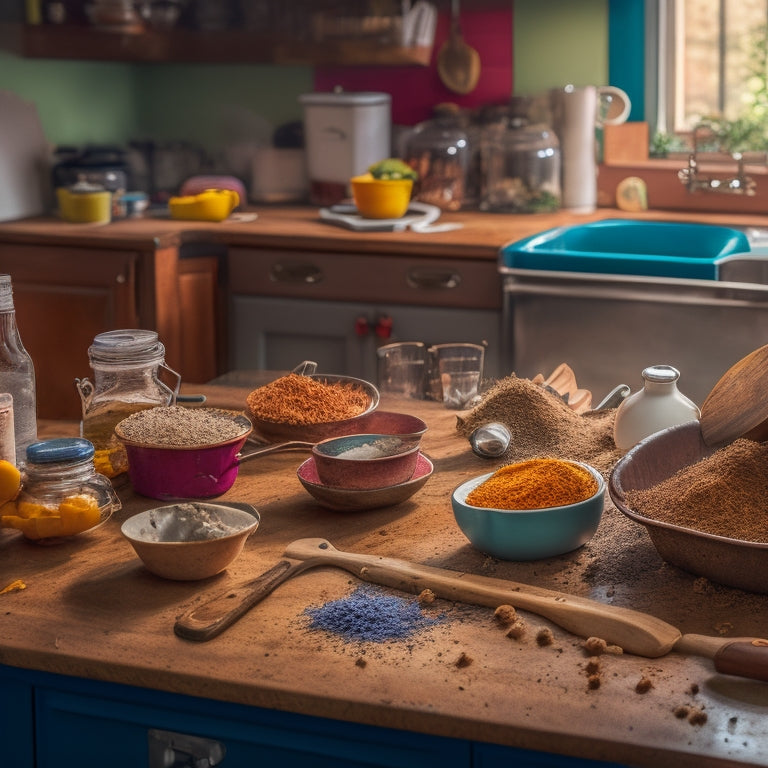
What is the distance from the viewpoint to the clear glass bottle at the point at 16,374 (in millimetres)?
1548

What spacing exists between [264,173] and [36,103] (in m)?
0.81

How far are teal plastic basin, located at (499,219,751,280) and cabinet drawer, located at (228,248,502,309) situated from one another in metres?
0.14

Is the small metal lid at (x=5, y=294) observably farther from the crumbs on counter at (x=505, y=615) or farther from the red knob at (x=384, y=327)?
the red knob at (x=384, y=327)

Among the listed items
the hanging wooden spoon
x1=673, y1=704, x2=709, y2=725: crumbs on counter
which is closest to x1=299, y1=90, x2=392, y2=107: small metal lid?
the hanging wooden spoon

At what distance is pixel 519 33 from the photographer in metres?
4.03

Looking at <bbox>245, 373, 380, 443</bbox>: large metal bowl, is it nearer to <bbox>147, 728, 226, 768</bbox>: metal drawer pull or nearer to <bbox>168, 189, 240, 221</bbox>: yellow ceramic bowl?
<bbox>147, 728, 226, 768</bbox>: metal drawer pull

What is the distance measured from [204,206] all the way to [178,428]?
233 centimetres

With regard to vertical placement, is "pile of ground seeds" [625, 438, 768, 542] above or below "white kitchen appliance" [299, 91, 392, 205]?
below

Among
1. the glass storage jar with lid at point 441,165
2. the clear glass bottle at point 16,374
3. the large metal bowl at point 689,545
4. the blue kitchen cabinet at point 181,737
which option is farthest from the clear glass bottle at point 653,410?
the glass storage jar with lid at point 441,165

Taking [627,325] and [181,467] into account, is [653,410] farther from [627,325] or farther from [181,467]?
[627,325]

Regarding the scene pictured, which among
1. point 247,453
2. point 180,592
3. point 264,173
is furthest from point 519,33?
point 180,592

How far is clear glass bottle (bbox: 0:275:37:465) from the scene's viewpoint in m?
1.55

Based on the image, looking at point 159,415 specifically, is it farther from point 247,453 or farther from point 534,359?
point 534,359

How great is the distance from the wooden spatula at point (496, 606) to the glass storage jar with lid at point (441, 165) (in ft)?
8.99
